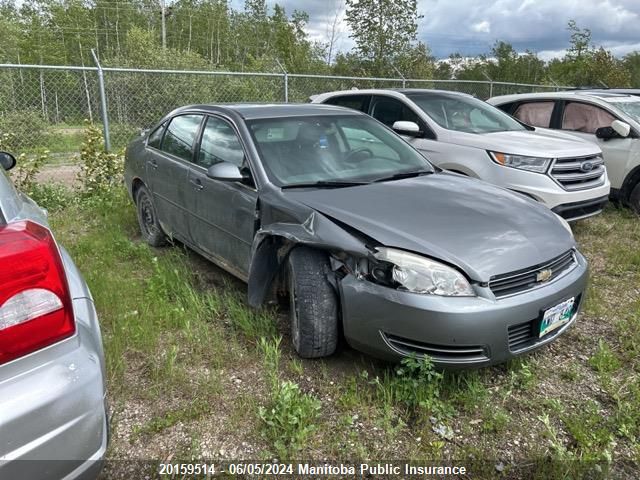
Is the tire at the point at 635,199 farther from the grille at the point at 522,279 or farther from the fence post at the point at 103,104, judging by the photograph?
the fence post at the point at 103,104

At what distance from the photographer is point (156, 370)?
2818 mm

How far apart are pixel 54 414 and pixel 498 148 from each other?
485cm

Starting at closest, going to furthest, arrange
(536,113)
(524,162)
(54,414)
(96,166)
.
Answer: (54,414), (524,162), (96,166), (536,113)

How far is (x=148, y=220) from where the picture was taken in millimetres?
5188

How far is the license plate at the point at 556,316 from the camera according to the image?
2.59 meters

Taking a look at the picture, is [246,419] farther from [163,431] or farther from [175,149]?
[175,149]

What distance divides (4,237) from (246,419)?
1.52m

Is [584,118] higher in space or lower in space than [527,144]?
higher

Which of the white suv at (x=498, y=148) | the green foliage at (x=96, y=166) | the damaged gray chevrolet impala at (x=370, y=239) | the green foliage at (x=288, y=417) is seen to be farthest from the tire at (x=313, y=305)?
the green foliage at (x=96, y=166)

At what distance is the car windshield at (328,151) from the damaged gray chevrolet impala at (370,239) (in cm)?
1

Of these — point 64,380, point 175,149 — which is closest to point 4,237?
point 64,380

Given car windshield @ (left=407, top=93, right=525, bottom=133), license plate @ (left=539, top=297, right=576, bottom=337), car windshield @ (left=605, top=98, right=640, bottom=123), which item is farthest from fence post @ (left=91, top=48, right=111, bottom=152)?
car windshield @ (left=605, top=98, right=640, bottom=123)

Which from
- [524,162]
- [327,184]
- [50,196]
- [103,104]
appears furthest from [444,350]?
[103,104]

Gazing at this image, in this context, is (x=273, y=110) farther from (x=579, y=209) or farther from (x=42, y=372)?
(x=579, y=209)
